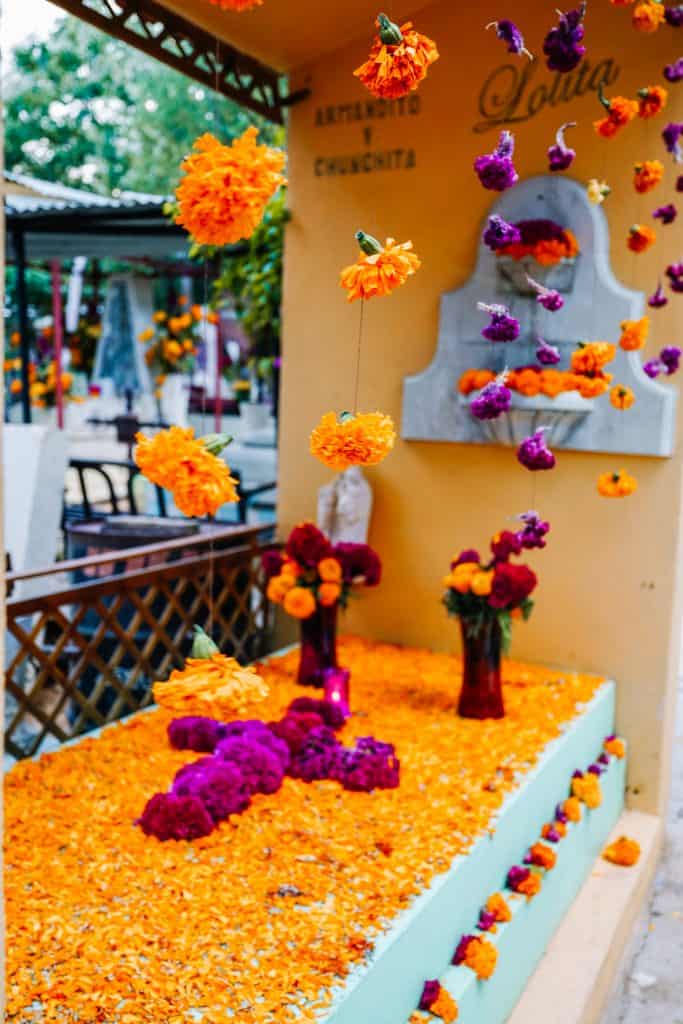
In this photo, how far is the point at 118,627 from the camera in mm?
4023

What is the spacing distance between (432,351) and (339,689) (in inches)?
68.3

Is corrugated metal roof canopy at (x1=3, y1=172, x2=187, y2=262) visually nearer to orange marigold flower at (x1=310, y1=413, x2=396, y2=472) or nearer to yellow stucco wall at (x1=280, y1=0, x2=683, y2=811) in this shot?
yellow stucco wall at (x1=280, y1=0, x2=683, y2=811)

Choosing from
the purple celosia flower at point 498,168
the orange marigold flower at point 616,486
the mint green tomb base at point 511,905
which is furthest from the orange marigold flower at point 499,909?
the purple celosia flower at point 498,168

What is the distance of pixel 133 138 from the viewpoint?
14.9m

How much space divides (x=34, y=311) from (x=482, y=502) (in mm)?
13934

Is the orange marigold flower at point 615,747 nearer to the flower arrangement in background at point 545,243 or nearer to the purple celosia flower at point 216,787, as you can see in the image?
the purple celosia flower at point 216,787

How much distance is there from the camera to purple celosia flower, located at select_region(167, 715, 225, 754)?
138 inches

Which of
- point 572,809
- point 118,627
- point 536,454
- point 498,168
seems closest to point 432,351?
point 118,627

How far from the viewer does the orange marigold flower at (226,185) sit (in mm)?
1971

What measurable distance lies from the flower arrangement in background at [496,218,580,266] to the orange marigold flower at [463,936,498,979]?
8.40ft

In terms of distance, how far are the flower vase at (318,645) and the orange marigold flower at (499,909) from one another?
1432 mm

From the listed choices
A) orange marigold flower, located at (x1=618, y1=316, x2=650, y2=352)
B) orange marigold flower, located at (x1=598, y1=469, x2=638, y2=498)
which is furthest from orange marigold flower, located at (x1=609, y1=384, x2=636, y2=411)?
orange marigold flower, located at (x1=598, y1=469, x2=638, y2=498)

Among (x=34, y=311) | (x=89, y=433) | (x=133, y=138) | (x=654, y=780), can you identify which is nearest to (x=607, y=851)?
(x=654, y=780)

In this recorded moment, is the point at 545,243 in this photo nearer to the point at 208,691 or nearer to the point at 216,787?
the point at 216,787
